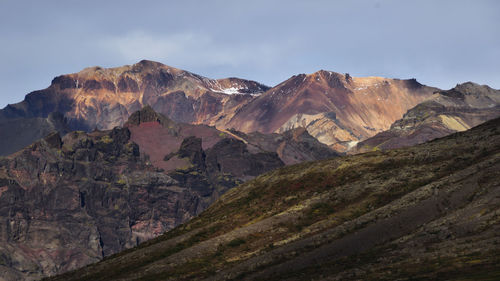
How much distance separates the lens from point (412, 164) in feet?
452

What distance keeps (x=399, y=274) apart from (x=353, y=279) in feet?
17.8

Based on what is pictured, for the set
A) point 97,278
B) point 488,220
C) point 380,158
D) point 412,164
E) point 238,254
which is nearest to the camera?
point 488,220

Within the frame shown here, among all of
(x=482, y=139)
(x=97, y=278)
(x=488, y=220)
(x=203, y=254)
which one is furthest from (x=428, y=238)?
(x=97, y=278)

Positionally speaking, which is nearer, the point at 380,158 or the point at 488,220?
the point at 488,220

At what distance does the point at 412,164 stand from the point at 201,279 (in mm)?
56368

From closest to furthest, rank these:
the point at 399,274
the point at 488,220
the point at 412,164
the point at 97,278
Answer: the point at 399,274 → the point at 488,220 → the point at 97,278 → the point at 412,164

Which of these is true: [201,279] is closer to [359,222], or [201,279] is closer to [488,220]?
[359,222]

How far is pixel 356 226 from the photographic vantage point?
107 m

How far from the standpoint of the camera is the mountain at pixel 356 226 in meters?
84.2

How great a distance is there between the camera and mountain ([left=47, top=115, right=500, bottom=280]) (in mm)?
84250

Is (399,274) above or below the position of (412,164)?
below

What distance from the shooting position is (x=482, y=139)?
13938 centimetres

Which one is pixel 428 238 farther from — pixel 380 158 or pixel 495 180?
pixel 380 158

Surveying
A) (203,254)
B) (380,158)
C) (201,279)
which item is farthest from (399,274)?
(380,158)
